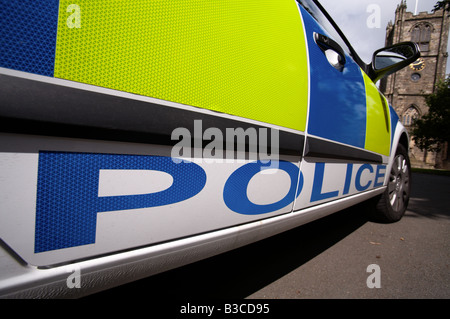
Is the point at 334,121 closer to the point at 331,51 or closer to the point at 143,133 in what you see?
the point at 331,51

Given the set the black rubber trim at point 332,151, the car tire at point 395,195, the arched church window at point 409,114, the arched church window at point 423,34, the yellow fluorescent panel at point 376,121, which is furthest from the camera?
the arched church window at point 423,34

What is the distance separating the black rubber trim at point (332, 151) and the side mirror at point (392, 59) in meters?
0.70

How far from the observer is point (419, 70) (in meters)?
31.0

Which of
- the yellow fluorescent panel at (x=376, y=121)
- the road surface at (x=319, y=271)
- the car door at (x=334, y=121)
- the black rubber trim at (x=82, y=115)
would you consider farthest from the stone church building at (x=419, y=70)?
the black rubber trim at (x=82, y=115)

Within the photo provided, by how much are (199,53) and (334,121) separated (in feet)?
2.71

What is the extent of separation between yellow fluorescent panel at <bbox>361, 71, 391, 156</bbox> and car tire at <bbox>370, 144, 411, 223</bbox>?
452 millimetres

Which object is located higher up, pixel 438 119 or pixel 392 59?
pixel 438 119

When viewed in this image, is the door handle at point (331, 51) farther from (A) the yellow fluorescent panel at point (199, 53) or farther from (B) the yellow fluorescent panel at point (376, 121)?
(B) the yellow fluorescent panel at point (376, 121)

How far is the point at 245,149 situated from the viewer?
76cm

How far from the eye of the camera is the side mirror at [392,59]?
176 cm

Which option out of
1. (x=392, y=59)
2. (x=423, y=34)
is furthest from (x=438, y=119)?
(x=392, y=59)

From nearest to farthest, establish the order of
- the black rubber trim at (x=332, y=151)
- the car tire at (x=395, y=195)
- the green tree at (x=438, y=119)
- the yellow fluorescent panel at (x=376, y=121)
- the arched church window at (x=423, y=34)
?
the black rubber trim at (x=332, y=151), the yellow fluorescent panel at (x=376, y=121), the car tire at (x=395, y=195), the green tree at (x=438, y=119), the arched church window at (x=423, y=34)

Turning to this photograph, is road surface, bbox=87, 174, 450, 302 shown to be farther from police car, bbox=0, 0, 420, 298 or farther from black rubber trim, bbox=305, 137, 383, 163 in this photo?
black rubber trim, bbox=305, 137, 383, 163

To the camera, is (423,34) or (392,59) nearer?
(392,59)
